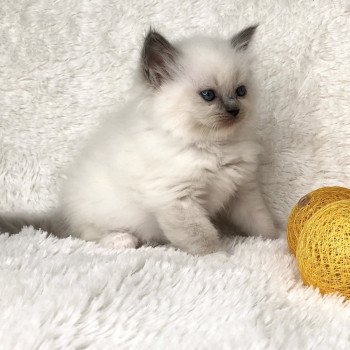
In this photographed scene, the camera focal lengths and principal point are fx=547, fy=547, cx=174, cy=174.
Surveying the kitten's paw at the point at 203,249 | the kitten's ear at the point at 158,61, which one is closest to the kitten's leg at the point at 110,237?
the kitten's paw at the point at 203,249

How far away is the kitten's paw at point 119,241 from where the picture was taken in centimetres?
162

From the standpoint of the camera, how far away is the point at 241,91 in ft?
5.30

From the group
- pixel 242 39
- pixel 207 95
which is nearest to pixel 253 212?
pixel 207 95

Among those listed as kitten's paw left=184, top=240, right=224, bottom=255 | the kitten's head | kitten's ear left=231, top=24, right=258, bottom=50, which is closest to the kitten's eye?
the kitten's head

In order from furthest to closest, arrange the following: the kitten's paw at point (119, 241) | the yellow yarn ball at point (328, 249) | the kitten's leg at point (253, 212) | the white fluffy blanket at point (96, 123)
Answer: the kitten's leg at point (253, 212), the kitten's paw at point (119, 241), the yellow yarn ball at point (328, 249), the white fluffy blanket at point (96, 123)

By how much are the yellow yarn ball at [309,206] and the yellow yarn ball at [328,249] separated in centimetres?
12

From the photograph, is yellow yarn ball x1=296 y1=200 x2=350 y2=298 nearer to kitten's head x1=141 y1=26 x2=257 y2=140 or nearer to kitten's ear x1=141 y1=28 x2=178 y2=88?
kitten's head x1=141 y1=26 x2=257 y2=140

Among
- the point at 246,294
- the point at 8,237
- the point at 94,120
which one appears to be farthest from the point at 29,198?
the point at 246,294

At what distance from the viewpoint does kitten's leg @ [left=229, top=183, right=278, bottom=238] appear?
1725 mm

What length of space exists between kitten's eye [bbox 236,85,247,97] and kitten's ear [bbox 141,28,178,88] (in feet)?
0.66

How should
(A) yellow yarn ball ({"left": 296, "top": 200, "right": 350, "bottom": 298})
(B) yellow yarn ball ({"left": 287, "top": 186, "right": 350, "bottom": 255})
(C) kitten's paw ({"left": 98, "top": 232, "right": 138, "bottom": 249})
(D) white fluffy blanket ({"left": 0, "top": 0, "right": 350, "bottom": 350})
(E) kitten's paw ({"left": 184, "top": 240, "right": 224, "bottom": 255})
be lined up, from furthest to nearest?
1. (C) kitten's paw ({"left": 98, "top": 232, "right": 138, "bottom": 249})
2. (E) kitten's paw ({"left": 184, "top": 240, "right": 224, "bottom": 255})
3. (B) yellow yarn ball ({"left": 287, "top": 186, "right": 350, "bottom": 255})
4. (A) yellow yarn ball ({"left": 296, "top": 200, "right": 350, "bottom": 298})
5. (D) white fluffy blanket ({"left": 0, "top": 0, "right": 350, "bottom": 350})

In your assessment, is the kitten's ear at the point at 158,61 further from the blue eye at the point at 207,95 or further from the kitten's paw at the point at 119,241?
the kitten's paw at the point at 119,241

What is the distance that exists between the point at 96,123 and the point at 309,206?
3.19 feet

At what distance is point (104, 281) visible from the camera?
121cm
